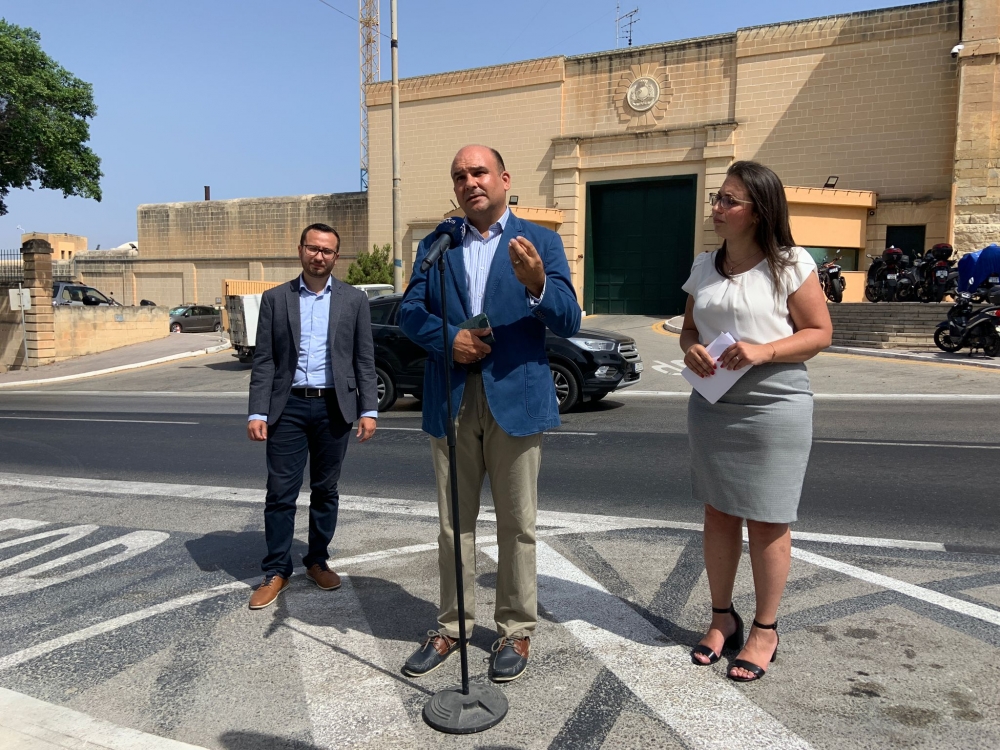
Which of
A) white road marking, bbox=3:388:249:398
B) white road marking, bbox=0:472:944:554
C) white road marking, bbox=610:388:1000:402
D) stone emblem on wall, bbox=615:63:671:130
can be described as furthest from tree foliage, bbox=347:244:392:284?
white road marking, bbox=0:472:944:554

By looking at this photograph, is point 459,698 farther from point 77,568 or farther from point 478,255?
point 77,568

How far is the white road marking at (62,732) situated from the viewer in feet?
8.71

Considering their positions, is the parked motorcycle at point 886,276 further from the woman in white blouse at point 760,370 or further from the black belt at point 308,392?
the black belt at point 308,392

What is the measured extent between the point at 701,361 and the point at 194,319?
32.3m

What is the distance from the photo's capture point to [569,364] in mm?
10734

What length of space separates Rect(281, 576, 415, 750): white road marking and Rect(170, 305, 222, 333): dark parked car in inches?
1199

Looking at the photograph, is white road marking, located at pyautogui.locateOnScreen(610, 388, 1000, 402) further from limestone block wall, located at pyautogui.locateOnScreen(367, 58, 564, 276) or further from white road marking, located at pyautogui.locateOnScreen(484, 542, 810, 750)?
limestone block wall, located at pyautogui.locateOnScreen(367, 58, 564, 276)

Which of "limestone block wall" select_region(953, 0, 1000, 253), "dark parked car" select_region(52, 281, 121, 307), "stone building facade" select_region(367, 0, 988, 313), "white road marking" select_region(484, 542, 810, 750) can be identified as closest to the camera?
"white road marking" select_region(484, 542, 810, 750)

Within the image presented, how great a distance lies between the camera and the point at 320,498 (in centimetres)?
425

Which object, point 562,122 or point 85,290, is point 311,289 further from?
point 85,290

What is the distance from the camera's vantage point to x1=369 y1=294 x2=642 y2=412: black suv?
10.7 metres

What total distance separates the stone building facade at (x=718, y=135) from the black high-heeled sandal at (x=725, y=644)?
2144 cm

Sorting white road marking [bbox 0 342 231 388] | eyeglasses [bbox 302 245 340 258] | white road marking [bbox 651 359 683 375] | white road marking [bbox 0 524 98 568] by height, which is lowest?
white road marking [bbox 0 342 231 388]

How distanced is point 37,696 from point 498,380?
220cm
